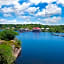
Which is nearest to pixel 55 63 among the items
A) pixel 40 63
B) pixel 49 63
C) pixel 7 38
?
pixel 49 63

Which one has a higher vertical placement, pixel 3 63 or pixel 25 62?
pixel 3 63

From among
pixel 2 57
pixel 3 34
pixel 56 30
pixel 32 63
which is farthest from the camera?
pixel 56 30

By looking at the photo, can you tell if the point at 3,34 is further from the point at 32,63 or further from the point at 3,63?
the point at 3,63

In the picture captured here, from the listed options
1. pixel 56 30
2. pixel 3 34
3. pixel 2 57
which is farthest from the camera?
pixel 56 30

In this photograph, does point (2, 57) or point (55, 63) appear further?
point (55, 63)

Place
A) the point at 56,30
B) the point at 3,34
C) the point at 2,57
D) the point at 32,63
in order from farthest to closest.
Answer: the point at 56,30
the point at 3,34
the point at 32,63
the point at 2,57

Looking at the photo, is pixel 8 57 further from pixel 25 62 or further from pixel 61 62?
pixel 61 62

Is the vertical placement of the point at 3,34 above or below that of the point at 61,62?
above

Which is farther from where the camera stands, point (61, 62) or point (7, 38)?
point (7, 38)

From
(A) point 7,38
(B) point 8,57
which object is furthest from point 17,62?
(A) point 7,38
